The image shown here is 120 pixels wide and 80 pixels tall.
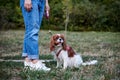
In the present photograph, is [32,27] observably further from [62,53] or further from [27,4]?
[62,53]

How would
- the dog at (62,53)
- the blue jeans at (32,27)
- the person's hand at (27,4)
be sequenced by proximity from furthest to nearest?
the dog at (62,53), the blue jeans at (32,27), the person's hand at (27,4)

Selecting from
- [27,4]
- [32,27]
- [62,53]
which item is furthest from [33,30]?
[62,53]

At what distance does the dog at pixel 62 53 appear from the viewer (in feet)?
23.6

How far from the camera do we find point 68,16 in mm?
22953

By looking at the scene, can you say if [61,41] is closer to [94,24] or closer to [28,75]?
[28,75]

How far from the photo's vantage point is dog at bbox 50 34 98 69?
23.6 feet

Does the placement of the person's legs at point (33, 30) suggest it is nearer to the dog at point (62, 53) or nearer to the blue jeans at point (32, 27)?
the blue jeans at point (32, 27)

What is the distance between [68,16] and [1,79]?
677 inches

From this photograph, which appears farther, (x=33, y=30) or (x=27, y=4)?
(x=33, y=30)

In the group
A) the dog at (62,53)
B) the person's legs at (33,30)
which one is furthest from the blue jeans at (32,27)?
the dog at (62,53)

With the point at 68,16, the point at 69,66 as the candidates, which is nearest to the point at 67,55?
the point at 69,66

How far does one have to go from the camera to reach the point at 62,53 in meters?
7.24

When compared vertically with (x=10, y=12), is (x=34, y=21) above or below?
above

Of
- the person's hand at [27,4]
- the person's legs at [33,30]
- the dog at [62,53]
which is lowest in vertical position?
the dog at [62,53]
